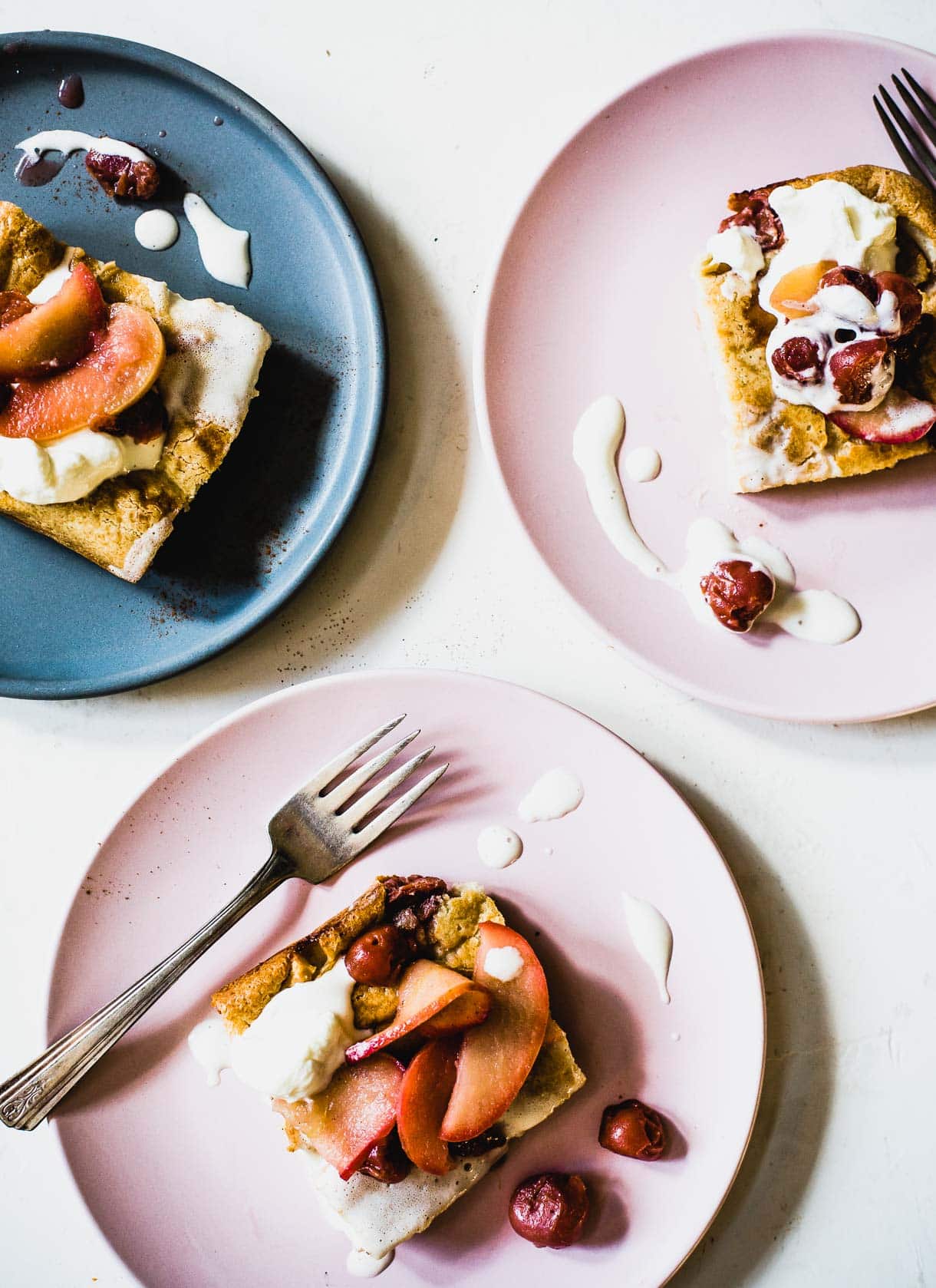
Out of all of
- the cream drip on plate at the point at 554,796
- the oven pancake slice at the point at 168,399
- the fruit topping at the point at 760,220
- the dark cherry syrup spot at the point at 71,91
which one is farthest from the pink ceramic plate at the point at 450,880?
the dark cherry syrup spot at the point at 71,91

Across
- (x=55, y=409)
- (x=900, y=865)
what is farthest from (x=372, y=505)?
(x=900, y=865)

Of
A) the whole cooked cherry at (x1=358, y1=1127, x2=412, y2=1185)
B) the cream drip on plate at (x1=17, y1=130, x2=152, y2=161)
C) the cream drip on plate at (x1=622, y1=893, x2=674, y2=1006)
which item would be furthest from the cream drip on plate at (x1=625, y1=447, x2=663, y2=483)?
the whole cooked cherry at (x1=358, y1=1127, x2=412, y2=1185)

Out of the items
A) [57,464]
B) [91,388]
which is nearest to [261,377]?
[91,388]

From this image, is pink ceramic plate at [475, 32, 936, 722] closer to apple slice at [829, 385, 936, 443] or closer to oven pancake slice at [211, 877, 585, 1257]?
apple slice at [829, 385, 936, 443]

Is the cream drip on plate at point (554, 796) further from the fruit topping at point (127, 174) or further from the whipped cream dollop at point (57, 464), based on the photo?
the fruit topping at point (127, 174)

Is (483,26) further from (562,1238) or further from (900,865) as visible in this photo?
(562,1238)
